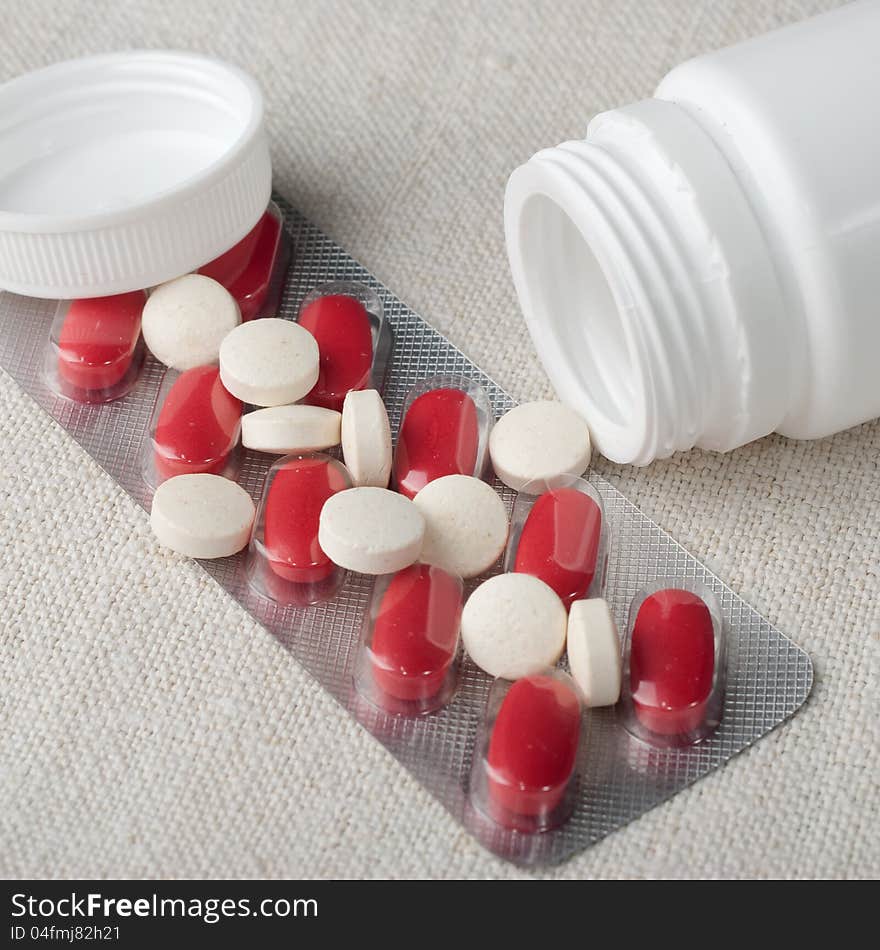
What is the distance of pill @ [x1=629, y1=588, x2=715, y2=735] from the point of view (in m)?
0.94

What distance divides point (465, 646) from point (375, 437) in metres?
0.21

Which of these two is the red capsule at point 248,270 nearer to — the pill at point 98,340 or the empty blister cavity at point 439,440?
the pill at point 98,340

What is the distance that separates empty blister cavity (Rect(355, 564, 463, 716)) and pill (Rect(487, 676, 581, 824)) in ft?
0.23

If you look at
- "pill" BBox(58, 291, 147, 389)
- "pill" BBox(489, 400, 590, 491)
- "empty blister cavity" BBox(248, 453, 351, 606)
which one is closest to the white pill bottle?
"pill" BBox(489, 400, 590, 491)

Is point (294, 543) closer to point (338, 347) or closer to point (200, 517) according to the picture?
point (200, 517)

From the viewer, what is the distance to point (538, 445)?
1.11 meters

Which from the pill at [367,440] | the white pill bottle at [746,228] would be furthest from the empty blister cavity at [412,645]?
the white pill bottle at [746,228]

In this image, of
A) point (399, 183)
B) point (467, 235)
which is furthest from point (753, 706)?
point (399, 183)

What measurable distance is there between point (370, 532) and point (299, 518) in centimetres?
9

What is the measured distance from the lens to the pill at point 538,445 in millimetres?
1101

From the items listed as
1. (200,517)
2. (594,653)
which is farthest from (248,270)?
(594,653)

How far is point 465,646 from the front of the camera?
3.22ft

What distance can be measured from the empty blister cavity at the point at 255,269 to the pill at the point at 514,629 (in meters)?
0.47

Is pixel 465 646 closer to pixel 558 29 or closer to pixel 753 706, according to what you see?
pixel 753 706
